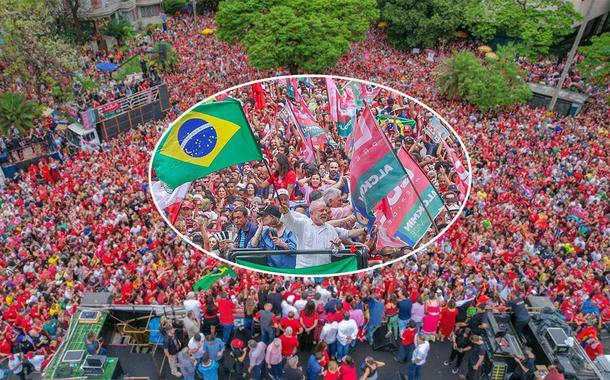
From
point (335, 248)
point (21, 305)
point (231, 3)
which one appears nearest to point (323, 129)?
point (335, 248)

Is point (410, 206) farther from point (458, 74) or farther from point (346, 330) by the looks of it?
point (458, 74)

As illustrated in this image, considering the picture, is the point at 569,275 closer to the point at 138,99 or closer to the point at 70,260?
the point at 70,260

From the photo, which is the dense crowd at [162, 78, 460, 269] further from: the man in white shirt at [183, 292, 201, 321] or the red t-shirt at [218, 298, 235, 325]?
the man in white shirt at [183, 292, 201, 321]

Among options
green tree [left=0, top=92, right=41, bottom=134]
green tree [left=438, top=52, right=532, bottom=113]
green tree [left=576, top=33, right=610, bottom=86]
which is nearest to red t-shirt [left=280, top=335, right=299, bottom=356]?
green tree [left=0, top=92, right=41, bottom=134]

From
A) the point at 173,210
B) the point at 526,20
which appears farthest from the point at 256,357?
the point at 526,20

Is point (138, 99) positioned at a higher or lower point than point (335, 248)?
lower
